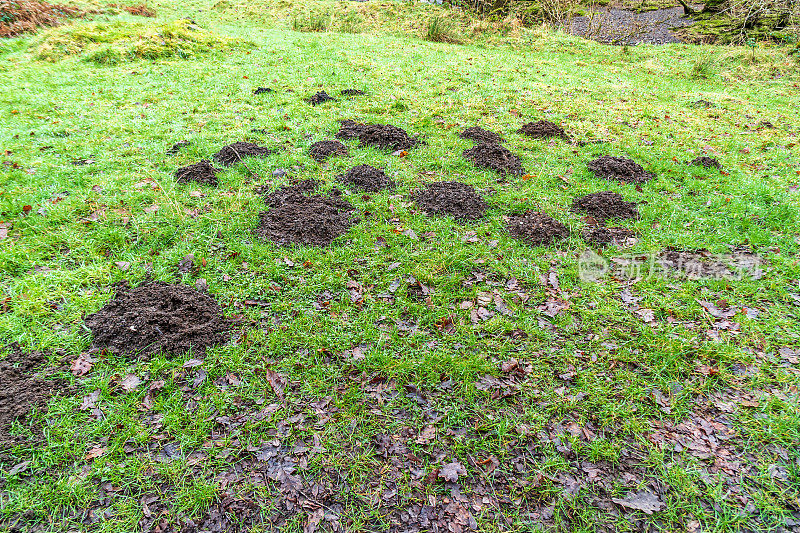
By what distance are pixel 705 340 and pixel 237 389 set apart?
413cm

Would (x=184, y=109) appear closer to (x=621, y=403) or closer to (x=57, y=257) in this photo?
(x=57, y=257)

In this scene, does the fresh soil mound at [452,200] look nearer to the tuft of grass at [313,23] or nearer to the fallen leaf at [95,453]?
the fallen leaf at [95,453]

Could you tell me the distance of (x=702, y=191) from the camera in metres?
5.60

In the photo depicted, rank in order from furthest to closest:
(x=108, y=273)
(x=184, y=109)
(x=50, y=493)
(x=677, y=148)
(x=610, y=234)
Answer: (x=184, y=109) < (x=677, y=148) < (x=610, y=234) < (x=108, y=273) < (x=50, y=493)

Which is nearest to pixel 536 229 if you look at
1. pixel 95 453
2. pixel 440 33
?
pixel 95 453

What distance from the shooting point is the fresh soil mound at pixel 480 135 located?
6.83 m

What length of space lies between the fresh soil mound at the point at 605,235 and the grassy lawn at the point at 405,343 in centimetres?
12

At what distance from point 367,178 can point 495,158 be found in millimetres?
2127

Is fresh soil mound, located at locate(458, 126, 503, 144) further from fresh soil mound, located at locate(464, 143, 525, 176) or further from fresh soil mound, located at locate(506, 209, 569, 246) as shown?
fresh soil mound, located at locate(506, 209, 569, 246)

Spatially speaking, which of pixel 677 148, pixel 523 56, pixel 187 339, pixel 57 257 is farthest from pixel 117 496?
pixel 523 56

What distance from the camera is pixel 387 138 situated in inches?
265

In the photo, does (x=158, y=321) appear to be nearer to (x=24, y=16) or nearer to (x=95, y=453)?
(x=95, y=453)

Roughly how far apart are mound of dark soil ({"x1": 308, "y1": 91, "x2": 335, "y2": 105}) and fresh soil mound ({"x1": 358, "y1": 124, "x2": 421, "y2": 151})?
2.17 metres

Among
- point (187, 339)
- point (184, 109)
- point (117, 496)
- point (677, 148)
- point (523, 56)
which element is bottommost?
point (117, 496)
